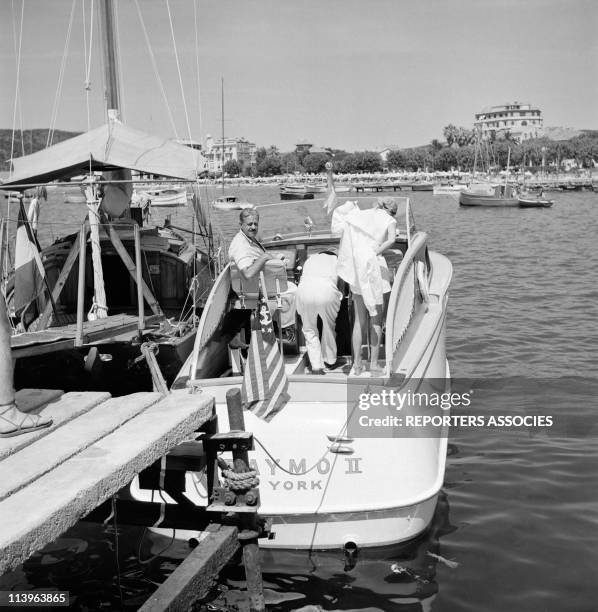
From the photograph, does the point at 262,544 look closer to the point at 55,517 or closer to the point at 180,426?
the point at 180,426

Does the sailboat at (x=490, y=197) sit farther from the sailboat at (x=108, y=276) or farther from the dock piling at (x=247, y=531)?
the dock piling at (x=247, y=531)

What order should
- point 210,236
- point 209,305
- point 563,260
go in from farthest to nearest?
point 563,260 < point 210,236 < point 209,305

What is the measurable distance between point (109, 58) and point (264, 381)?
7.37 m

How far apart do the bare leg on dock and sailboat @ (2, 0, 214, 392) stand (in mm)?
2118

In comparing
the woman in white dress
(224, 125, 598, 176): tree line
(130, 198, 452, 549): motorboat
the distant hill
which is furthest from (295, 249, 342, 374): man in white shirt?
(224, 125, 598, 176): tree line

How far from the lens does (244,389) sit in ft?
20.3

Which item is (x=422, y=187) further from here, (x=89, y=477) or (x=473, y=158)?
(x=89, y=477)

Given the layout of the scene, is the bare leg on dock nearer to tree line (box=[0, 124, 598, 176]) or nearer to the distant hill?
the distant hill

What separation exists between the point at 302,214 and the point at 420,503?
5.70 metres

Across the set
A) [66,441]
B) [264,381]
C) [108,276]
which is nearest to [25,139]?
[108,276]

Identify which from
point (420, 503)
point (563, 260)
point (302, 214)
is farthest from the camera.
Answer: point (563, 260)

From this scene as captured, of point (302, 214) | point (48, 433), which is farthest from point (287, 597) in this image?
point (302, 214)

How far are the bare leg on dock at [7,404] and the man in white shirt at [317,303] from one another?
11.3 ft

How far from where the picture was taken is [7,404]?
4.67 meters
